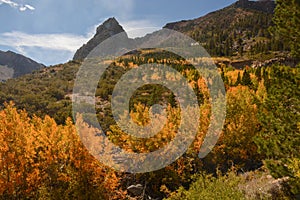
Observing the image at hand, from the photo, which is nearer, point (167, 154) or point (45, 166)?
point (45, 166)

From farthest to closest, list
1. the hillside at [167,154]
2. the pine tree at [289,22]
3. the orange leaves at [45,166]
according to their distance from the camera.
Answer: the orange leaves at [45,166] → the hillside at [167,154] → the pine tree at [289,22]

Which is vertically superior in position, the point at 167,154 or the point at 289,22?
the point at 289,22

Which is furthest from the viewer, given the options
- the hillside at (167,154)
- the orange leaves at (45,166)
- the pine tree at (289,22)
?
the orange leaves at (45,166)

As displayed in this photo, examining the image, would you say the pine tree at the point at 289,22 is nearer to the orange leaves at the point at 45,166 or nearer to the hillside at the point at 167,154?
the hillside at the point at 167,154

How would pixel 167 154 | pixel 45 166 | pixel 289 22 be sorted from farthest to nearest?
pixel 167 154 < pixel 45 166 < pixel 289 22

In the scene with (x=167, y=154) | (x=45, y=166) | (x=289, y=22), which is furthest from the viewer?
(x=167, y=154)

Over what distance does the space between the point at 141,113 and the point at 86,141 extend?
7988 millimetres

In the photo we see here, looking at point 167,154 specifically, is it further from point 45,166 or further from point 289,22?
point 289,22

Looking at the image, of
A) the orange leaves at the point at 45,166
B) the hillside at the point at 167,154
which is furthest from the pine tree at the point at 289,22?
the orange leaves at the point at 45,166

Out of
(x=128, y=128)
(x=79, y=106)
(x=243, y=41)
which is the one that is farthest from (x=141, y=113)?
(x=243, y=41)

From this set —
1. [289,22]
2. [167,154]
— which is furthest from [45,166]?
[289,22]

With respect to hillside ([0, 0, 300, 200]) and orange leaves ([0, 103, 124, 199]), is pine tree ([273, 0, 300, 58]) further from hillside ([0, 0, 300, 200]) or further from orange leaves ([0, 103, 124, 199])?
orange leaves ([0, 103, 124, 199])

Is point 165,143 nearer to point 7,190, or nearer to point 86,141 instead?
point 86,141

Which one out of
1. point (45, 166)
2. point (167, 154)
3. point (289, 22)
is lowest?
point (167, 154)
